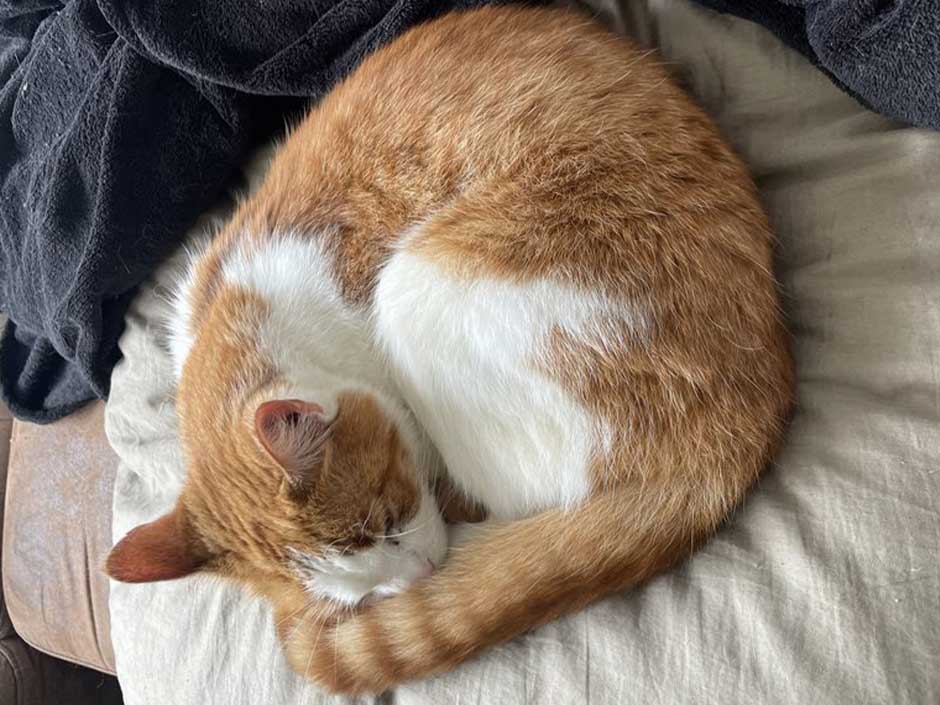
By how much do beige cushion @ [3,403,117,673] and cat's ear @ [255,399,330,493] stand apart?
2.41 ft

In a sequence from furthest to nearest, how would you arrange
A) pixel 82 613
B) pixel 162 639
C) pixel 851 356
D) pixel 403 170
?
pixel 82 613 → pixel 162 639 → pixel 403 170 → pixel 851 356

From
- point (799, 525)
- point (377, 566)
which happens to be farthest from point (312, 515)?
point (799, 525)

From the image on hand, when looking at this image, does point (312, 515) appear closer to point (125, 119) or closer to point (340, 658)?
point (340, 658)

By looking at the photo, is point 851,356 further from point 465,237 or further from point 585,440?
point 465,237

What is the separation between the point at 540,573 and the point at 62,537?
1101 millimetres

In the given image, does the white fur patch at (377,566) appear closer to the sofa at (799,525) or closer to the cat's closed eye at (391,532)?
the cat's closed eye at (391,532)

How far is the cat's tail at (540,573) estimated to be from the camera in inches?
35.4

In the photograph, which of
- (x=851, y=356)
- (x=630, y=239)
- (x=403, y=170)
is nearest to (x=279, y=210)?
(x=403, y=170)

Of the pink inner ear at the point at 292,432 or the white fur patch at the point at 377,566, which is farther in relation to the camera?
the white fur patch at the point at 377,566

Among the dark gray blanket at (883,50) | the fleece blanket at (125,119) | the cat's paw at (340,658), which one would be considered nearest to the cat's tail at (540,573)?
the cat's paw at (340,658)

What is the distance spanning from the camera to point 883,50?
0.91 meters

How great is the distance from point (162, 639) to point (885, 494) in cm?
102

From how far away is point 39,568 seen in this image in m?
1.61

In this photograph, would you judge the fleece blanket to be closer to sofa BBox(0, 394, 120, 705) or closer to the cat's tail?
sofa BBox(0, 394, 120, 705)
